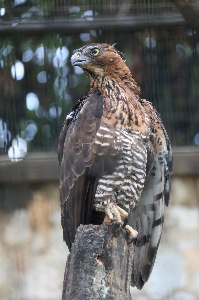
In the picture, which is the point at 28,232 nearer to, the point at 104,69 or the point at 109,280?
the point at 104,69

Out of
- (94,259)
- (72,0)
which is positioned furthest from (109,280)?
(72,0)

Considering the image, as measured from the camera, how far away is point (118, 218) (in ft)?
9.55

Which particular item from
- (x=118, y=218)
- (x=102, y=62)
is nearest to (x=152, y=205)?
(x=118, y=218)

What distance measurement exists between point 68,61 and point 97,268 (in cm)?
187

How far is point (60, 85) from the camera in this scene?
389 cm

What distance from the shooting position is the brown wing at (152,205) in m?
3.52

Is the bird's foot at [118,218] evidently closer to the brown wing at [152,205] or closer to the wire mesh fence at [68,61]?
the brown wing at [152,205]

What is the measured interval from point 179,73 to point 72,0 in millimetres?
882

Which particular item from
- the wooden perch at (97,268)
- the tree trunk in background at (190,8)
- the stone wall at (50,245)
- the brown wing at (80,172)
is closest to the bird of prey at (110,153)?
the brown wing at (80,172)

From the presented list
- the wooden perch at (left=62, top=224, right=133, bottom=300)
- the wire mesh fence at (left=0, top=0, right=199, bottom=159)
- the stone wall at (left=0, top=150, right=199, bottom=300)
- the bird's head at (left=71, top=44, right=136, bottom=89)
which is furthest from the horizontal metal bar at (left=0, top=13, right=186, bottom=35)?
the wooden perch at (left=62, top=224, right=133, bottom=300)

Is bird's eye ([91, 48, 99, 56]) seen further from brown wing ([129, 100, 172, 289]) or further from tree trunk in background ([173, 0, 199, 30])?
tree trunk in background ([173, 0, 199, 30])

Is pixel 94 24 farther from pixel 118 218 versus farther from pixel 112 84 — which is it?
pixel 118 218

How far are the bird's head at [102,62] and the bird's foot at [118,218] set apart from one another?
0.81m

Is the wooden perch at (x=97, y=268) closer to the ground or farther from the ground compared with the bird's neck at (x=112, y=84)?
closer to the ground
